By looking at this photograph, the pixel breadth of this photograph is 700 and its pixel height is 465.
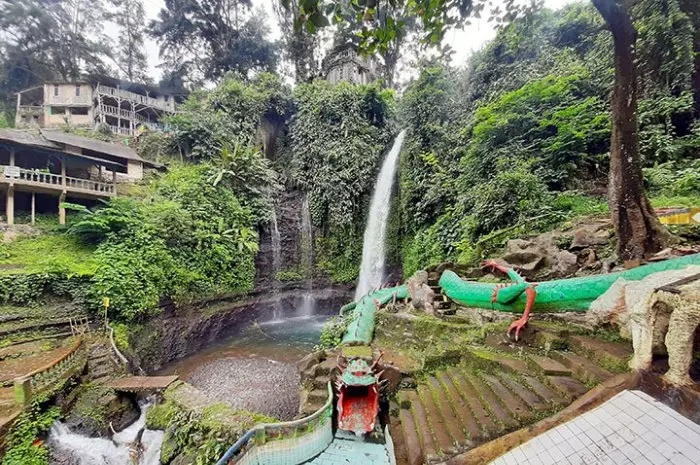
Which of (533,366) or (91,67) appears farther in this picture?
(91,67)

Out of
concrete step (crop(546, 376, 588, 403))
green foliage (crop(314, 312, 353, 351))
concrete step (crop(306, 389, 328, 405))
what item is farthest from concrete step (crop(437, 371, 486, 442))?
green foliage (crop(314, 312, 353, 351))

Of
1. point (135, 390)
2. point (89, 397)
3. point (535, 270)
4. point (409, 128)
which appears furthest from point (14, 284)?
point (409, 128)

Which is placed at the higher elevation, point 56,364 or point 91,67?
point 91,67

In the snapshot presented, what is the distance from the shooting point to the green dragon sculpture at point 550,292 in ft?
12.3

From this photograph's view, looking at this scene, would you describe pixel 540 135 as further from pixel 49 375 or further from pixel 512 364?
pixel 49 375

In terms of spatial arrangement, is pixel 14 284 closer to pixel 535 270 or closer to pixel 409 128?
pixel 535 270

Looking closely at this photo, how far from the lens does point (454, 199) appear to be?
11.2 metres

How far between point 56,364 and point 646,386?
9.89m

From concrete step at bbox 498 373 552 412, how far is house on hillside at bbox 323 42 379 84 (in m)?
22.4

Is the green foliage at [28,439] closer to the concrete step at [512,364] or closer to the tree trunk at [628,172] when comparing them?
the concrete step at [512,364]

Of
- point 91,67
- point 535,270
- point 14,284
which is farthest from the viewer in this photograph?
point 91,67

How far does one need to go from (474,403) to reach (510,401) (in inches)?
18.8

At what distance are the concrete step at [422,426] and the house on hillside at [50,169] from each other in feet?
45.4

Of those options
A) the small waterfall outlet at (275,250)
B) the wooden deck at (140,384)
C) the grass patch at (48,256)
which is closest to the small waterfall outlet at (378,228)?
the small waterfall outlet at (275,250)
